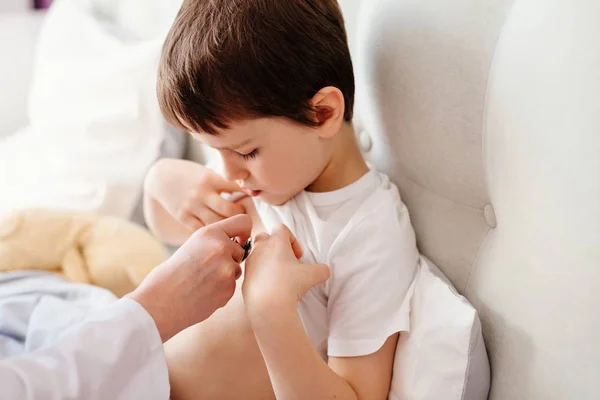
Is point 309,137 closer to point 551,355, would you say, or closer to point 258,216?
point 258,216

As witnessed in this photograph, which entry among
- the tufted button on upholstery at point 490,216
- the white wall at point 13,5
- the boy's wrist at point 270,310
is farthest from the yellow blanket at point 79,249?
the white wall at point 13,5

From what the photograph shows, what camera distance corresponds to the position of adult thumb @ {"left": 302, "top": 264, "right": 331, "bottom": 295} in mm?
768

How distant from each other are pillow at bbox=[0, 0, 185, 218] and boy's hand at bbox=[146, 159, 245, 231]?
13.5 inches

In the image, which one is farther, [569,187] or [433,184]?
[433,184]

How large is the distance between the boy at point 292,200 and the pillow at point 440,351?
2 centimetres

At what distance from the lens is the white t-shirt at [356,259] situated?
79cm

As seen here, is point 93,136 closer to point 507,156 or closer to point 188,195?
point 188,195

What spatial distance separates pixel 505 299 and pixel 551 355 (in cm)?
8

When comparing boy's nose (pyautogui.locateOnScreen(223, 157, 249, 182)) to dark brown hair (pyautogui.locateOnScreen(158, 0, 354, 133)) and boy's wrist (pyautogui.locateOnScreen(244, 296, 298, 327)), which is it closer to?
dark brown hair (pyautogui.locateOnScreen(158, 0, 354, 133))

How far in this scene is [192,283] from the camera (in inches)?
31.1

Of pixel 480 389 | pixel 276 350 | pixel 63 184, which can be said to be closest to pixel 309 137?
pixel 276 350

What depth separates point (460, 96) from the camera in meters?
0.75

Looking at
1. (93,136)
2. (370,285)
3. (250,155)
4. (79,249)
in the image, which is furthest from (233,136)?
(93,136)

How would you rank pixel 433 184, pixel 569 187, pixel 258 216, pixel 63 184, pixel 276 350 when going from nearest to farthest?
pixel 569 187
pixel 276 350
pixel 433 184
pixel 258 216
pixel 63 184
